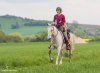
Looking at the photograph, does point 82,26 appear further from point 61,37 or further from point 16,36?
point 61,37

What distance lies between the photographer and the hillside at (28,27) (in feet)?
389

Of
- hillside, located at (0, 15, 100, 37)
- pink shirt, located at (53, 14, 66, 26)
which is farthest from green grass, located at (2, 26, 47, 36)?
pink shirt, located at (53, 14, 66, 26)

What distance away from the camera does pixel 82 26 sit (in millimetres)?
122250

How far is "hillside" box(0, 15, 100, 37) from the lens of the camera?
119 m

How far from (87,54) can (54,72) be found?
71.9ft

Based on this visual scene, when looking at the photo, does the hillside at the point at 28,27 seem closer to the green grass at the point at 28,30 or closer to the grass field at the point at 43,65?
the green grass at the point at 28,30

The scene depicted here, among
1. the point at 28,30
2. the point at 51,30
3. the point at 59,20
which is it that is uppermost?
the point at 59,20

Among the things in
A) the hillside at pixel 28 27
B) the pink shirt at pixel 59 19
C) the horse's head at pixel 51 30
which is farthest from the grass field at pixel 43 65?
the hillside at pixel 28 27

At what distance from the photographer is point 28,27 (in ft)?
419

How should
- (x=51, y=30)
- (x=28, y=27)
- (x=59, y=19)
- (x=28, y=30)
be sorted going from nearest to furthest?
1. (x=51, y=30)
2. (x=59, y=19)
3. (x=28, y=30)
4. (x=28, y=27)

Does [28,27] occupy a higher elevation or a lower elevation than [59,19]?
lower

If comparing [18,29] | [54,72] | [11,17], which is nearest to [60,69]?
[54,72]

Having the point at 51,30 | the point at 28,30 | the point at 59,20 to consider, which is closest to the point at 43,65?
the point at 51,30

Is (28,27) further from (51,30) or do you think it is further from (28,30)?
(51,30)
